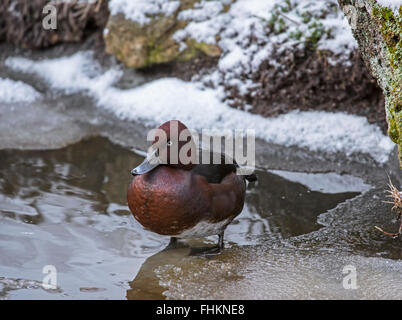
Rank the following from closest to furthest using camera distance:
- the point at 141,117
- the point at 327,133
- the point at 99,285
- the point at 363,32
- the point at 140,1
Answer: the point at 99,285 → the point at 363,32 → the point at 327,133 → the point at 141,117 → the point at 140,1

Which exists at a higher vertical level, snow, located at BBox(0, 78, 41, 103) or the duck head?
snow, located at BBox(0, 78, 41, 103)

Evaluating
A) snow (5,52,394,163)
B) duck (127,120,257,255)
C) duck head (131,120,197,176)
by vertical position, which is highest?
snow (5,52,394,163)

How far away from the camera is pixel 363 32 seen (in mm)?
3670

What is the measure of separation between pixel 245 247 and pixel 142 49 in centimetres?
314

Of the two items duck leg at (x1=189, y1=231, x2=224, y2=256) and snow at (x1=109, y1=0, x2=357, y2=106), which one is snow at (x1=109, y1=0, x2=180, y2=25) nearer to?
snow at (x1=109, y1=0, x2=357, y2=106)

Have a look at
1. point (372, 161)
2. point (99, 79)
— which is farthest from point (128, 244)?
point (99, 79)

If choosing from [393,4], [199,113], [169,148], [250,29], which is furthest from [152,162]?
[250,29]

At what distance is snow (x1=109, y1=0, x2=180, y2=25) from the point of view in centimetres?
634

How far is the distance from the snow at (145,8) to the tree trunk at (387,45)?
10.0 ft

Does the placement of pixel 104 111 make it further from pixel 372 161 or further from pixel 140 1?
pixel 372 161

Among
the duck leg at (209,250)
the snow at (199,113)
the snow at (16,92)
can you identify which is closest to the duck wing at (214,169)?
the duck leg at (209,250)

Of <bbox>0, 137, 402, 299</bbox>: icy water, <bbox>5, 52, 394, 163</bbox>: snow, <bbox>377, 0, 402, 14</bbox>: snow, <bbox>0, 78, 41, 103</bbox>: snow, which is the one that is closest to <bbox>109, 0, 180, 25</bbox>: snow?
<bbox>5, 52, 394, 163</bbox>: snow

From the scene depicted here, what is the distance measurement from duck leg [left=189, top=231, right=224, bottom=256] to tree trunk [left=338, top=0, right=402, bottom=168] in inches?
48.2

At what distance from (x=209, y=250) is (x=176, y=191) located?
58 cm
